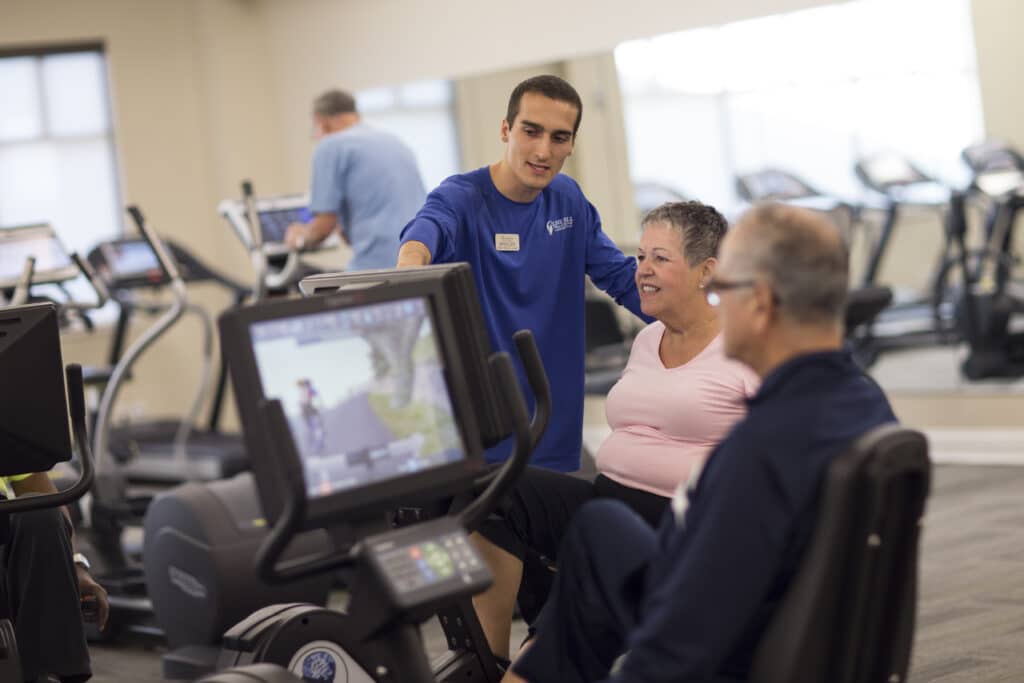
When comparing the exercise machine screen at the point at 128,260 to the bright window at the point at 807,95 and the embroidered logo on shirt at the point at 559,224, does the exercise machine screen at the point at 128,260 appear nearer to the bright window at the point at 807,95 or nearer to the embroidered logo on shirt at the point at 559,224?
the bright window at the point at 807,95

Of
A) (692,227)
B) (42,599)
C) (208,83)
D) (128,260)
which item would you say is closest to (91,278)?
(128,260)

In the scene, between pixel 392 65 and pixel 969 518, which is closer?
pixel 969 518

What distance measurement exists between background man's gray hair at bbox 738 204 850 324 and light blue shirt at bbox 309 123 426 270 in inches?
134

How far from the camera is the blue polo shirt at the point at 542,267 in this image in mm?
Answer: 2889

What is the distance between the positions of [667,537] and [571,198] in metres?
1.32

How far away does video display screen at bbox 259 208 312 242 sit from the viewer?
5355 mm

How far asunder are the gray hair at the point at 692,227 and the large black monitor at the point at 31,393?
1136mm

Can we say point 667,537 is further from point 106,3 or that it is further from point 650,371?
point 106,3

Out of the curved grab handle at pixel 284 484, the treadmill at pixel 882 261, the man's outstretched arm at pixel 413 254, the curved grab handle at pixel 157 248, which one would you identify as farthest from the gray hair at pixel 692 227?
the treadmill at pixel 882 261

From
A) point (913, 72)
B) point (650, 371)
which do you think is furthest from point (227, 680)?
point (913, 72)

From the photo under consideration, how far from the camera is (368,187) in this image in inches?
200

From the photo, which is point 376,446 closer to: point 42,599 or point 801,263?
point 801,263

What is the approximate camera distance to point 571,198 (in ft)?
9.93

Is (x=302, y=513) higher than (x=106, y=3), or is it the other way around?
(x=106, y=3)
